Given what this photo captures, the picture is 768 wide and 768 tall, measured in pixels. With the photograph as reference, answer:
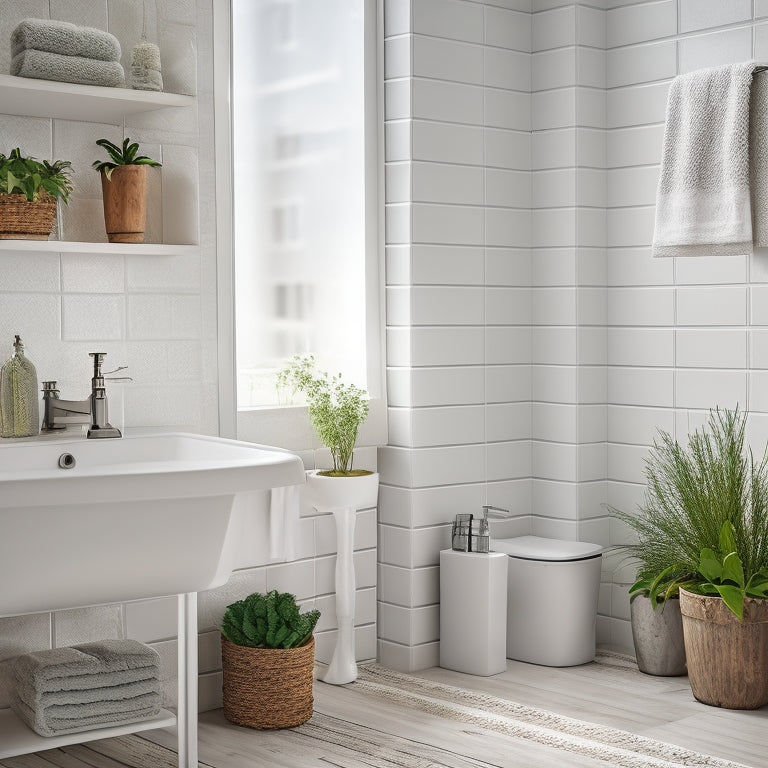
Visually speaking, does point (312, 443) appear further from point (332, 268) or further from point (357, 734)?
point (357, 734)

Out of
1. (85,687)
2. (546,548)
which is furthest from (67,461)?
(546,548)

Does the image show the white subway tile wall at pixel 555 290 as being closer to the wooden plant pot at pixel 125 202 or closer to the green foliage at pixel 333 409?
the green foliage at pixel 333 409

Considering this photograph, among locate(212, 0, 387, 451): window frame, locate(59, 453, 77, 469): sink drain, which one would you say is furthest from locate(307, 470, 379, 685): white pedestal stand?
locate(59, 453, 77, 469): sink drain

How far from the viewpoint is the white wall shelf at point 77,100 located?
8.88 ft

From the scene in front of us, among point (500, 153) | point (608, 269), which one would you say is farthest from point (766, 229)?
point (500, 153)

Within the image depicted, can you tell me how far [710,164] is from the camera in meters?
3.36

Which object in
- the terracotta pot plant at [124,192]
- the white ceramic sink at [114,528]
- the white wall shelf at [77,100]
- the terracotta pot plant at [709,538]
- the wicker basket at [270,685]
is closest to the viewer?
the white ceramic sink at [114,528]

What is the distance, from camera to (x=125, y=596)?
8.14ft

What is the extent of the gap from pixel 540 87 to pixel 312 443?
4.44 ft

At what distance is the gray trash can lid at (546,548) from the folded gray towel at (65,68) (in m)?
1.75

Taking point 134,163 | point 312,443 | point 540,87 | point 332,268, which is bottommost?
point 312,443

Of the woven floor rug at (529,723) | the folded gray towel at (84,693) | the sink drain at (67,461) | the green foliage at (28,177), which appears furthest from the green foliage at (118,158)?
the woven floor rug at (529,723)

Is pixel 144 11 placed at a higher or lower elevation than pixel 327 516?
higher

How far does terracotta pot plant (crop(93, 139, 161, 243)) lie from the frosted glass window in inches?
16.2
